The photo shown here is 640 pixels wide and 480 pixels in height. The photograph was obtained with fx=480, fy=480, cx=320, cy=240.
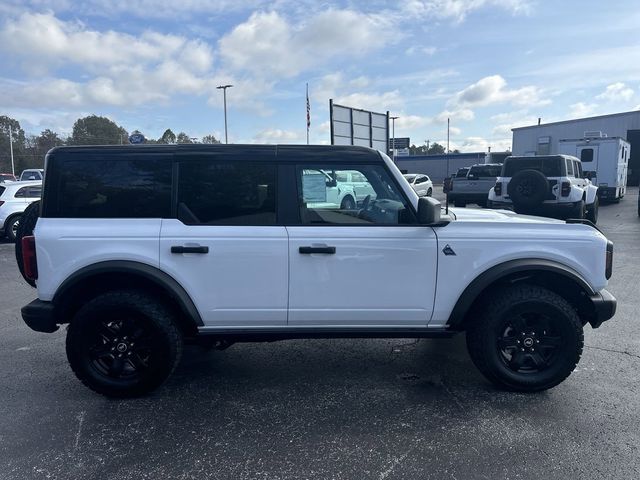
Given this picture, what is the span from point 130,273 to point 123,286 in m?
0.27

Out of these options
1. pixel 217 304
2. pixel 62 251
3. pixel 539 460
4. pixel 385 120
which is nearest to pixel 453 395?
pixel 539 460

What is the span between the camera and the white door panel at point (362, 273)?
133 inches

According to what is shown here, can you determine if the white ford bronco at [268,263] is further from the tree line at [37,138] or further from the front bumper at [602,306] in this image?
the tree line at [37,138]

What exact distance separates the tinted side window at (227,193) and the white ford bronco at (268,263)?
1cm

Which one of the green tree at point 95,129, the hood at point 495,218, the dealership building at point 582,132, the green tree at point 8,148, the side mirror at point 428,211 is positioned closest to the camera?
the side mirror at point 428,211

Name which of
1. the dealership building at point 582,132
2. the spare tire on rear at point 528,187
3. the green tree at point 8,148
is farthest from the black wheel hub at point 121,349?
the green tree at point 8,148

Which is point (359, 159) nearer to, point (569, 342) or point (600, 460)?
point (569, 342)

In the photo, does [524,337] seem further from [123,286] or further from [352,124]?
[352,124]

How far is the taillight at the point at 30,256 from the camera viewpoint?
3.39 metres

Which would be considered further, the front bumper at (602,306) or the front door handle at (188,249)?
the front bumper at (602,306)

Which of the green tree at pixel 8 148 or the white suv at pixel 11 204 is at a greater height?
the green tree at pixel 8 148

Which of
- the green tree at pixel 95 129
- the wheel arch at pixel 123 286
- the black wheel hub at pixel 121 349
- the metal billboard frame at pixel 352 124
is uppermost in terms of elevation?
the green tree at pixel 95 129

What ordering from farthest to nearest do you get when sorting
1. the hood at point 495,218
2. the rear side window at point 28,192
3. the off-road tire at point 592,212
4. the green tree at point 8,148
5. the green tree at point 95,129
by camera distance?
1. the green tree at point 8,148
2. the green tree at point 95,129
3. the off-road tire at point 592,212
4. the rear side window at point 28,192
5. the hood at point 495,218

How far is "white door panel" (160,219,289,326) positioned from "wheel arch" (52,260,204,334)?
0.22ft
